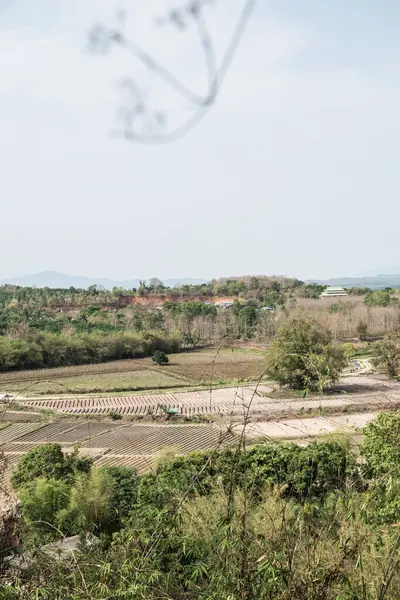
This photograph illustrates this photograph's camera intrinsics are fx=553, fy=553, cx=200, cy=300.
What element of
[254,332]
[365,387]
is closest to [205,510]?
[365,387]

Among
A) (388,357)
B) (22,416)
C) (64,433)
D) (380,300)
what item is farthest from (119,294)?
(64,433)

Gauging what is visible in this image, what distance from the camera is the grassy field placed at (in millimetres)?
38812

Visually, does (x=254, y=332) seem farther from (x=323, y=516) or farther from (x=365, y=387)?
(x=323, y=516)

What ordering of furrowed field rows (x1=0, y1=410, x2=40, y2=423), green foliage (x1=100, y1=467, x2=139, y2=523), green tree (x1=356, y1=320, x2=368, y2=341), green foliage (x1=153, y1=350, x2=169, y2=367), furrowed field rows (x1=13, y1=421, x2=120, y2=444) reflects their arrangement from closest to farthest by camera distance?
green foliage (x1=100, y1=467, x2=139, y2=523)
furrowed field rows (x1=13, y1=421, x2=120, y2=444)
furrowed field rows (x1=0, y1=410, x2=40, y2=423)
green foliage (x1=153, y1=350, x2=169, y2=367)
green tree (x1=356, y1=320, x2=368, y2=341)

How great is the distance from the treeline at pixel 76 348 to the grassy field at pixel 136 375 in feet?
5.10

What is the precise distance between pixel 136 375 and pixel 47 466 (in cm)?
2979

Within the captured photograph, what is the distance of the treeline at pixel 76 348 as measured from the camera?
4575cm

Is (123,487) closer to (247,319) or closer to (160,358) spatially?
(160,358)

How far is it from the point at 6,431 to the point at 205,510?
22.3 meters

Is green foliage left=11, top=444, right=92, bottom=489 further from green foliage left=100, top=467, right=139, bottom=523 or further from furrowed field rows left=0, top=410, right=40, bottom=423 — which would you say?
furrowed field rows left=0, top=410, right=40, bottom=423

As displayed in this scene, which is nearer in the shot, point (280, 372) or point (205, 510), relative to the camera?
point (205, 510)

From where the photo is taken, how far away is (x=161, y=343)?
2213 inches

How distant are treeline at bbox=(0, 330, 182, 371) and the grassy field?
5.10 ft

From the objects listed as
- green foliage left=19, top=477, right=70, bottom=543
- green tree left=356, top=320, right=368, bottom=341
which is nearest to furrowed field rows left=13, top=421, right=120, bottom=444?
green foliage left=19, top=477, right=70, bottom=543
